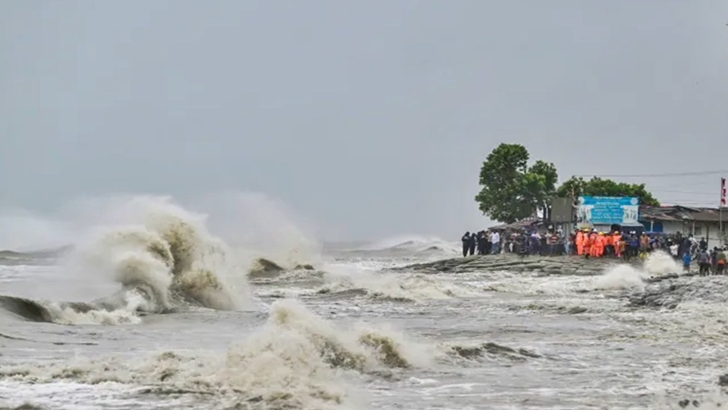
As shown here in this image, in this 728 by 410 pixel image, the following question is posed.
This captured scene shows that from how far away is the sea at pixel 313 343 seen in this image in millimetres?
9422

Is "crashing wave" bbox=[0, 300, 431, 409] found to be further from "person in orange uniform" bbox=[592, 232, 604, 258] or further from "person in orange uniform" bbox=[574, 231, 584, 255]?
"person in orange uniform" bbox=[574, 231, 584, 255]

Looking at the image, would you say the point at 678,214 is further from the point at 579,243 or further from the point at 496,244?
the point at 579,243

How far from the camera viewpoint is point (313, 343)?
11.5 m

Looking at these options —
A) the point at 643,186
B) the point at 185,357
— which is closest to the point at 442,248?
the point at 643,186

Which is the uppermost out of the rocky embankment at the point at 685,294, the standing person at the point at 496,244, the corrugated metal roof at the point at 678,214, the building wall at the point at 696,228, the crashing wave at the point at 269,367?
the corrugated metal roof at the point at 678,214

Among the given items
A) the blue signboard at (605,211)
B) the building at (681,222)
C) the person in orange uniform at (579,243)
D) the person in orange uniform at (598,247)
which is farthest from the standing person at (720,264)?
the building at (681,222)

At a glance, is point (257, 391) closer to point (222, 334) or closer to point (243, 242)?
point (222, 334)

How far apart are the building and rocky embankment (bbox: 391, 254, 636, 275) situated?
2201cm

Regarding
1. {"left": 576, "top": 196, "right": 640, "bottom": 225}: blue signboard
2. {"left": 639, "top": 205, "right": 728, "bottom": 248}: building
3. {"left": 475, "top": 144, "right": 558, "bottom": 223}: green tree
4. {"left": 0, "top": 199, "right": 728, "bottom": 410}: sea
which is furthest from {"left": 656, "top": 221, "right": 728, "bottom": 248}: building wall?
{"left": 0, "top": 199, "right": 728, "bottom": 410}: sea

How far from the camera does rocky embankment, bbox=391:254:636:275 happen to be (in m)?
38.2

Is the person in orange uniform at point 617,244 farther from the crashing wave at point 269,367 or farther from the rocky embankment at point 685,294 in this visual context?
the crashing wave at point 269,367

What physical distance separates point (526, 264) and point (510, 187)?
127ft

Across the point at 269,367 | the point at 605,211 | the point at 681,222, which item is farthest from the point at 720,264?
the point at 681,222

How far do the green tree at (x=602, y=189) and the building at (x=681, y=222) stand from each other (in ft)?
60.4
